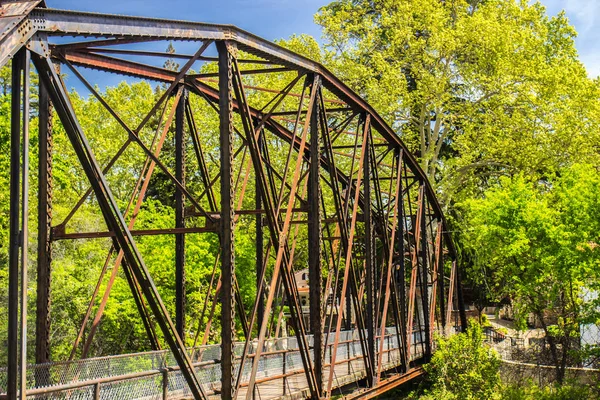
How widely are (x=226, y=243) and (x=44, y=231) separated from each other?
125 inches

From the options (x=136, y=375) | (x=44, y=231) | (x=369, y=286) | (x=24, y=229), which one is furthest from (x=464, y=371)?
(x=24, y=229)

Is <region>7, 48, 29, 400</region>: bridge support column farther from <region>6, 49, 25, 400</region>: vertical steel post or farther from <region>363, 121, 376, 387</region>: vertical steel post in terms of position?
<region>363, 121, 376, 387</region>: vertical steel post

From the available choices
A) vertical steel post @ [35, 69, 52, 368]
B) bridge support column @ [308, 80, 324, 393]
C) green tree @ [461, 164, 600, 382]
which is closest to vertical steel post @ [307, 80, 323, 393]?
bridge support column @ [308, 80, 324, 393]

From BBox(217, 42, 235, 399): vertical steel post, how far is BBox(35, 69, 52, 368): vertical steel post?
271 centimetres

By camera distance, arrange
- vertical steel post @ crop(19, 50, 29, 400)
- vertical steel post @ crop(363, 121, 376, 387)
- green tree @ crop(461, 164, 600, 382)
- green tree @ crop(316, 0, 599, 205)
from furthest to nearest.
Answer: green tree @ crop(316, 0, 599, 205), green tree @ crop(461, 164, 600, 382), vertical steel post @ crop(363, 121, 376, 387), vertical steel post @ crop(19, 50, 29, 400)

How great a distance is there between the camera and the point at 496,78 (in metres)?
31.3

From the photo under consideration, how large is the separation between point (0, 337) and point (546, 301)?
19393 mm

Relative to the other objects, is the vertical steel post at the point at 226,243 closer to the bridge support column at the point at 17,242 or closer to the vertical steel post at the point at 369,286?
the bridge support column at the point at 17,242

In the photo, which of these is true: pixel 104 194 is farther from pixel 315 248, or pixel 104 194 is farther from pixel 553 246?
pixel 553 246

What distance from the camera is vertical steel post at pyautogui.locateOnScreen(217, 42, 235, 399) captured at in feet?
33.6

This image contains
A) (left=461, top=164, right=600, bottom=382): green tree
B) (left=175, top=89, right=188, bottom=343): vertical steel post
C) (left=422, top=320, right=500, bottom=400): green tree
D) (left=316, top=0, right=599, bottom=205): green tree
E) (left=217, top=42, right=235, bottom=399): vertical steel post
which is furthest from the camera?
(left=316, top=0, right=599, bottom=205): green tree

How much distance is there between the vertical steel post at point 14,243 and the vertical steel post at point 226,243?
3.16 metres

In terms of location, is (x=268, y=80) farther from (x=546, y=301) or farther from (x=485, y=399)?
(x=485, y=399)

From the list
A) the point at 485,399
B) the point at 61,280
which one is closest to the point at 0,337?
the point at 61,280
